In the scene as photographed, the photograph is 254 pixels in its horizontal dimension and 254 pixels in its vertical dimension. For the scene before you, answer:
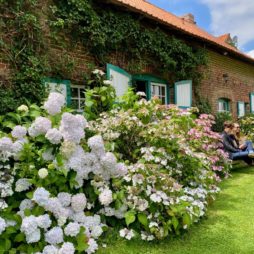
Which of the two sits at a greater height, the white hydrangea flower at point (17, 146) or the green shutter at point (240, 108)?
the green shutter at point (240, 108)

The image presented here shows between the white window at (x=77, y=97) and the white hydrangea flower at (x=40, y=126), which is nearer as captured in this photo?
the white hydrangea flower at (x=40, y=126)

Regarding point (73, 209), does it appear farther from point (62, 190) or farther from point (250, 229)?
point (250, 229)

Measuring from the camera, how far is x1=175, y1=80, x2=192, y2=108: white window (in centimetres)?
954

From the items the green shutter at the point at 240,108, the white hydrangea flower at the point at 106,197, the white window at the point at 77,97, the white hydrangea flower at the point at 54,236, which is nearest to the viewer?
the white hydrangea flower at the point at 54,236

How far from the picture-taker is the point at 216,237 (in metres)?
3.82

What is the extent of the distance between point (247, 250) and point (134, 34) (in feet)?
Answer: 18.9

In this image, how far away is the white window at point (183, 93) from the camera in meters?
9.54

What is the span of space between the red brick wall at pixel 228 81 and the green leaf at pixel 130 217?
8166 mm

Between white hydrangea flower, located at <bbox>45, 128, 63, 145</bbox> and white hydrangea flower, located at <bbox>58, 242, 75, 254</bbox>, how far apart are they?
98 cm

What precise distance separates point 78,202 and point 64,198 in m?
0.15

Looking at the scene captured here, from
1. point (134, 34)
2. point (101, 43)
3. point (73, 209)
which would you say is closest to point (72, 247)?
point (73, 209)

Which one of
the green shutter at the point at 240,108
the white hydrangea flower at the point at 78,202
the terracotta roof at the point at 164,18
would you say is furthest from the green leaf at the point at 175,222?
the green shutter at the point at 240,108

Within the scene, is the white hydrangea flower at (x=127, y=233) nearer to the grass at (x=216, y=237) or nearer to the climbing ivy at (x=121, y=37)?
the grass at (x=216, y=237)

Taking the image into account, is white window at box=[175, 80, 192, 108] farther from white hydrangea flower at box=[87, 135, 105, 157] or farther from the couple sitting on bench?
white hydrangea flower at box=[87, 135, 105, 157]
